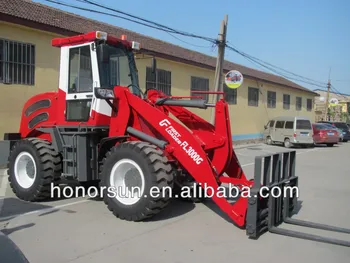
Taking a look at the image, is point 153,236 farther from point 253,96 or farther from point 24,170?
point 253,96

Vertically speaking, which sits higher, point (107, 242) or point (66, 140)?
point (66, 140)

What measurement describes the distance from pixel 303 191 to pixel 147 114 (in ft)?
15.4

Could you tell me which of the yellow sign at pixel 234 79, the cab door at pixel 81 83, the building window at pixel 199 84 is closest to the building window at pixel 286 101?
the building window at pixel 199 84

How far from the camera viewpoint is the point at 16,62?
1197 centimetres

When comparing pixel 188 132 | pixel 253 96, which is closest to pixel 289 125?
pixel 253 96

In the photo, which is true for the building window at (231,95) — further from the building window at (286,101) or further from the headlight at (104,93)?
the headlight at (104,93)

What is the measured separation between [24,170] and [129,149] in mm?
2840

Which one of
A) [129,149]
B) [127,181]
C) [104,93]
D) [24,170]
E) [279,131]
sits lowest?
[24,170]

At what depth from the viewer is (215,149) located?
6238 millimetres

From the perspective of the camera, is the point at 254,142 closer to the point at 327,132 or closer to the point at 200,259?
the point at 327,132

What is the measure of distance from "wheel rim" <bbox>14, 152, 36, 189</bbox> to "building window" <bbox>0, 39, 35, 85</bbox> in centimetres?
503

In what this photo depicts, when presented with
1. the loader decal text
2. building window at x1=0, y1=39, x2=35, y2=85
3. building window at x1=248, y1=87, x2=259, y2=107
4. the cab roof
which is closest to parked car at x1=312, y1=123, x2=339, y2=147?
building window at x1=248, y1=87, x2=259, y2=107

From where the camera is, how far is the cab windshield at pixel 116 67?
21.9ft

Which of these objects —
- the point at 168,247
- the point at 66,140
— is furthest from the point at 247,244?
the point at 66,140
